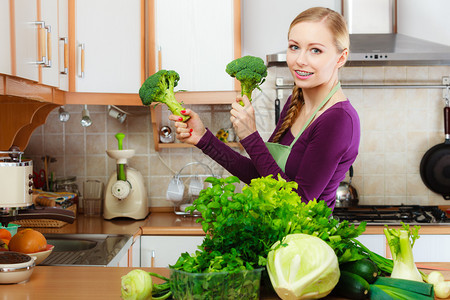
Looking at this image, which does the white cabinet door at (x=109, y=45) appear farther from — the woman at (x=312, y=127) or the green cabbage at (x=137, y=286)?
the green cabbage at (x=137, y=286)

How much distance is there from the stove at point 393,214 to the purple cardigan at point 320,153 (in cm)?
104

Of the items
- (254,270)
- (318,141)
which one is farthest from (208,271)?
(318,141)

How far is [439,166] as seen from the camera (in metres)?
3.00

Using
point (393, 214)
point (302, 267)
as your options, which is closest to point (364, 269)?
point (302, 267)

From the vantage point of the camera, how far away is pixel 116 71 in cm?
270

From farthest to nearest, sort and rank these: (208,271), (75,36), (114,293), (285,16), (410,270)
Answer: (285,16) < (75,36) < (114,293) < (410,270) < (208,271)

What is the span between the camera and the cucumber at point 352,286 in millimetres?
942

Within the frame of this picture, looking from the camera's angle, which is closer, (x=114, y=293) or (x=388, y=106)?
(x=114, y=293)

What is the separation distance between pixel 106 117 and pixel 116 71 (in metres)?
0.48

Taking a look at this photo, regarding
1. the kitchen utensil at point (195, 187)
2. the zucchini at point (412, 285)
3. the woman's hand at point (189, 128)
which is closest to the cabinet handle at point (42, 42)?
the woman's hand at point (189, 128)

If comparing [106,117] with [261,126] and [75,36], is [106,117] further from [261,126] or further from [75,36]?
[261,126]

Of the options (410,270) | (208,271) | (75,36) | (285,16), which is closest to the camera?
(208,271)

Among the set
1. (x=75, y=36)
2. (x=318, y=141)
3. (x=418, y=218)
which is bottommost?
(x=418, y=218)

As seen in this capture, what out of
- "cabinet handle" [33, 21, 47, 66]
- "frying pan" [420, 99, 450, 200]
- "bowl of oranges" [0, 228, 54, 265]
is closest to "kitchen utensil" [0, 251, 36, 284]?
"bowl of oranges" [0, 228, 54, 265]
